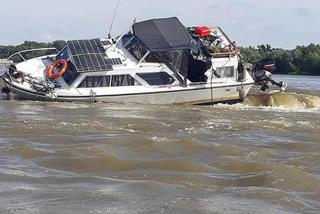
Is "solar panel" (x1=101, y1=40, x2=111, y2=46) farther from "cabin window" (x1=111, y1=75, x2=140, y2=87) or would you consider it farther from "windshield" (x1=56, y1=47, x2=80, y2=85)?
"cabin window" (x1=111, y1=75, x2=140, y2=87)

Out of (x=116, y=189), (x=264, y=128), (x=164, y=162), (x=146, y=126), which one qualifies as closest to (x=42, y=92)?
(x=146, y=126)

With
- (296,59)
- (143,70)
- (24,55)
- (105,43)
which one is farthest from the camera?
(296,59)

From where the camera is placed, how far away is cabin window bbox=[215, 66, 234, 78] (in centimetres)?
1995

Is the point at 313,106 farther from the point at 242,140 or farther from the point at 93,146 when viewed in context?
the point at 93,146

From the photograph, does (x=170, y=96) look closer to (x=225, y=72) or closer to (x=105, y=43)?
(x=225, y=72)

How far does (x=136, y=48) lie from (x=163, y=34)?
3.87 ft

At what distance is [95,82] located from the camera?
60.4 ft

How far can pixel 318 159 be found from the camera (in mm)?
10023

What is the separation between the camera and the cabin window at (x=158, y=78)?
1892cm

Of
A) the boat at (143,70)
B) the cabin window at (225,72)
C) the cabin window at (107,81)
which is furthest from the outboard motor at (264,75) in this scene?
the cabin window at (107,81)

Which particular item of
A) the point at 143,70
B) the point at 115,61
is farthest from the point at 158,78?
the point at 115,61

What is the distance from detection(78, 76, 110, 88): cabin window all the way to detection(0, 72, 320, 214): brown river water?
1817 millimetres

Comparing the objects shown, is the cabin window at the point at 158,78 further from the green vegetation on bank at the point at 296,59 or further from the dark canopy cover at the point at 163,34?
the green vegetation on bank at the point at 296,59

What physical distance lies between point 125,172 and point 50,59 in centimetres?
1333
